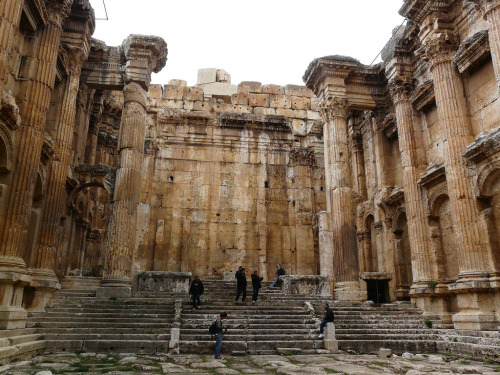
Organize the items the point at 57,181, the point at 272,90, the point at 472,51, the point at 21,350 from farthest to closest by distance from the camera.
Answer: the point at 272,90 → the point at 57,181 → the point at 472,51 → the point at 21,350

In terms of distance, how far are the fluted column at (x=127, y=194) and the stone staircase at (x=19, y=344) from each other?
147 inches

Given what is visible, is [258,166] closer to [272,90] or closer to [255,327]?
[272,90]

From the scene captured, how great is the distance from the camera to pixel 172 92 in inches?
971

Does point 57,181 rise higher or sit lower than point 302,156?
lower

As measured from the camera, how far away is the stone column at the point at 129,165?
550 inches

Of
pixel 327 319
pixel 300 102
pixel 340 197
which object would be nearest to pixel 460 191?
pixel 340 197

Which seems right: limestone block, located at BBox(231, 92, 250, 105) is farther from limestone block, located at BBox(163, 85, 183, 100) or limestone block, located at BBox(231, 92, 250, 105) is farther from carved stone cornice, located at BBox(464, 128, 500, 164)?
carved stone cornice, located at BBox(464, 128, 500, 164)

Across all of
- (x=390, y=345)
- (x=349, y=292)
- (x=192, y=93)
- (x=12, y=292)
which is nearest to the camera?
(x=12, y=292)

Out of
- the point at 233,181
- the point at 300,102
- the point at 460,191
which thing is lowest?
the point at 460,191

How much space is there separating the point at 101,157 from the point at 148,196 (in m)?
3.25

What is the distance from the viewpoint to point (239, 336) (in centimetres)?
1051

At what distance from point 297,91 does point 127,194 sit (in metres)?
14.7

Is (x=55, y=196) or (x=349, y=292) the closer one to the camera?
(x=55, y=196)

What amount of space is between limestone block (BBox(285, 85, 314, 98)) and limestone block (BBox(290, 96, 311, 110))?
10.0 inches
